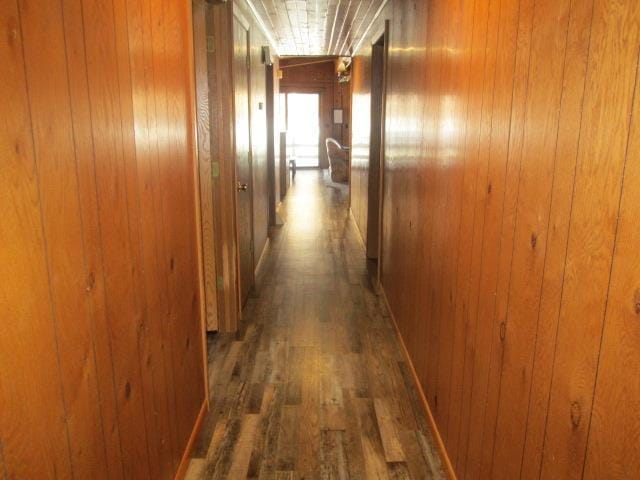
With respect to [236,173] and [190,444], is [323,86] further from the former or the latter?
[190,444]

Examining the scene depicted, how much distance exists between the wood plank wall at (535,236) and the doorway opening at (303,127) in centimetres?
1133

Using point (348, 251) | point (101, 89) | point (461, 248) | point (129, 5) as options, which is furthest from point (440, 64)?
point (348, 251)

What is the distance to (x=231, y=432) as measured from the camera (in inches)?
96.1

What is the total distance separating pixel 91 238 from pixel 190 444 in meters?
1.35

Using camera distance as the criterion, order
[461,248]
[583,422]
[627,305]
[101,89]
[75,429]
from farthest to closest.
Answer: [461,248] → [101,89] → [75,429] → [583,422] → [627,305]

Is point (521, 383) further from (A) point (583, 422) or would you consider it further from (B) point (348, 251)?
(B) point (348, 251)

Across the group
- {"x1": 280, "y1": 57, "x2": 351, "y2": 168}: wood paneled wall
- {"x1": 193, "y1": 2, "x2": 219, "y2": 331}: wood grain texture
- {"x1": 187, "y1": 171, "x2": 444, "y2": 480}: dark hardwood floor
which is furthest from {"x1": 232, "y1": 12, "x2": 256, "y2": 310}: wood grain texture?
{"x1": 280, "y1": 57, "x2": 351, "y2": 168}: wood paneled wall

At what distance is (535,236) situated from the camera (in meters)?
1.28

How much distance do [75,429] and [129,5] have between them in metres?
1.14

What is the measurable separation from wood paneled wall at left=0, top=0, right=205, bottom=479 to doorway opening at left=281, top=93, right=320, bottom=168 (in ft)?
38.1

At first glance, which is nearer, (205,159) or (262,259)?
(205,159)

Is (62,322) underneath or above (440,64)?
underneath

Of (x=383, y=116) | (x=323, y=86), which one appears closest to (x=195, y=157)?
(x=383, y=116)

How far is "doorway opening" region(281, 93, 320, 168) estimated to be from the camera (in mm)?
13469
